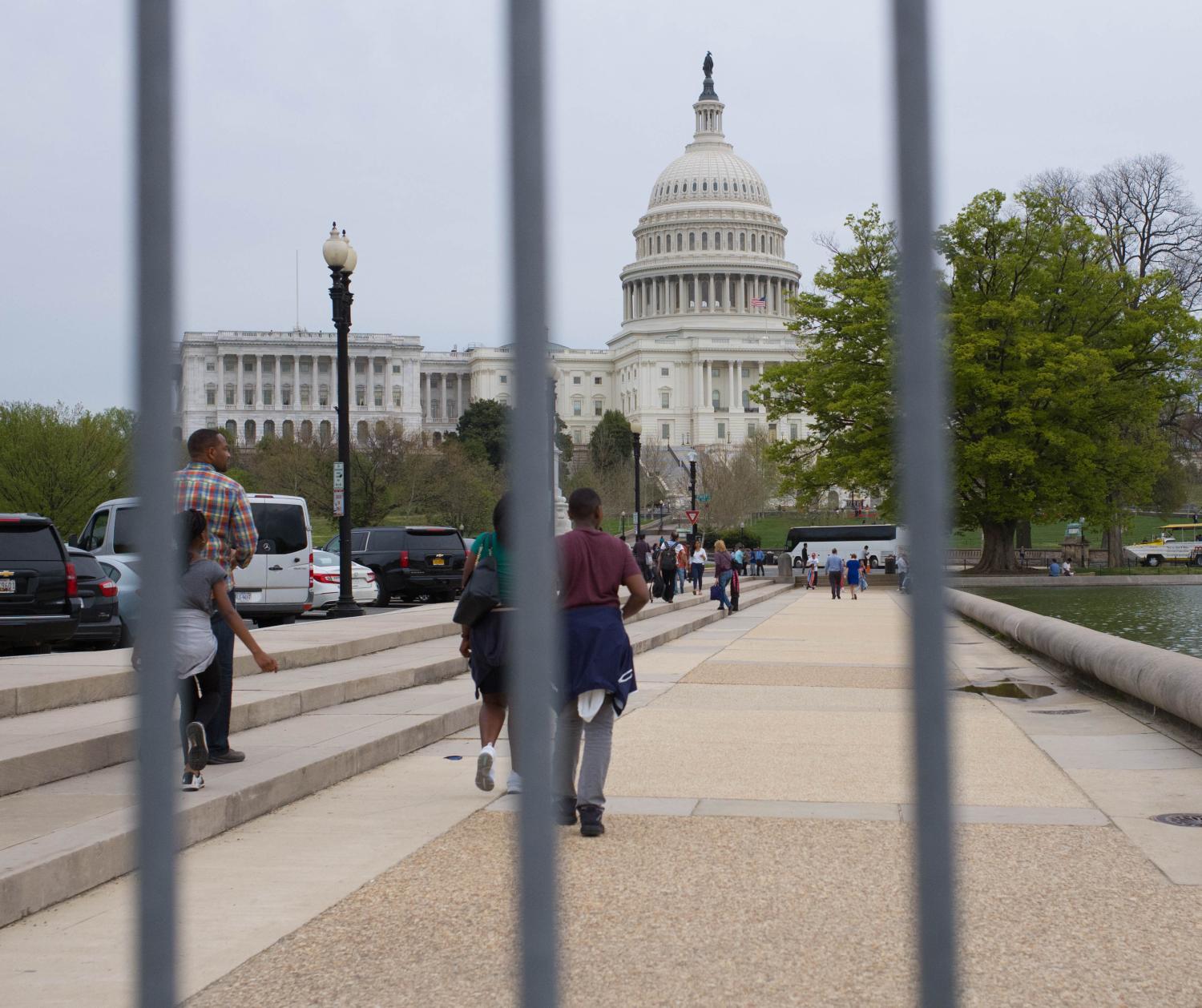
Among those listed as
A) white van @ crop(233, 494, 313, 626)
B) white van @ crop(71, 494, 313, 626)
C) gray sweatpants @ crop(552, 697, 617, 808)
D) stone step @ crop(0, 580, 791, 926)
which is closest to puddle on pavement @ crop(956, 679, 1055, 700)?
stone step @ crop(0, 580, 791, 926)

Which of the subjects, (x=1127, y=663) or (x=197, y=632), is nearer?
(x=197, y=632)

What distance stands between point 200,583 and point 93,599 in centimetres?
1068

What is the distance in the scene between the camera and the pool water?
2334cm

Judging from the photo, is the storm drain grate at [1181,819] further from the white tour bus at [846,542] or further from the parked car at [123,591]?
the white tour bus at [846,542]

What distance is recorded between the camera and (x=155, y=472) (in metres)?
1.44

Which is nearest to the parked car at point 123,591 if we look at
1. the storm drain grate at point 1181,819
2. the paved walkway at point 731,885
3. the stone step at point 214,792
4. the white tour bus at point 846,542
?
the stone step at point 214,792

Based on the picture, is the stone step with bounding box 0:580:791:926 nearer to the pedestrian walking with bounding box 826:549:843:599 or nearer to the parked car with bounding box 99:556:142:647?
the parked car with bounding box 99:556:142:647

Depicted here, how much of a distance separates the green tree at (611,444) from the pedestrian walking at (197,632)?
97.5 meters

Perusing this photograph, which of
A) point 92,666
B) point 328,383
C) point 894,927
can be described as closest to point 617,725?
point 92,666

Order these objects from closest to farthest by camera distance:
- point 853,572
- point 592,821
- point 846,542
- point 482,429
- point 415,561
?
point 592,821 → point 415,561 → point 853,572 → point 846,542 → point 482,429

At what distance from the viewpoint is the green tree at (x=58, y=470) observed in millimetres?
50781

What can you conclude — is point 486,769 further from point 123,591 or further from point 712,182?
point 712,182

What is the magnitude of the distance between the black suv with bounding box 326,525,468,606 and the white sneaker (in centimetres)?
2242

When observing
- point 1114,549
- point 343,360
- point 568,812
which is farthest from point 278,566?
point 1114,549
